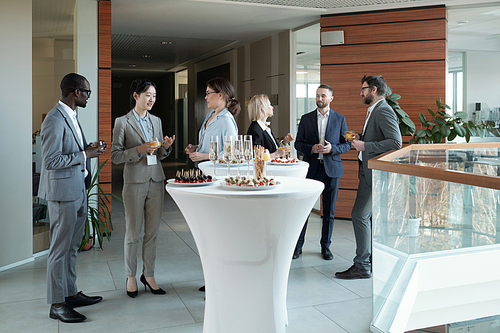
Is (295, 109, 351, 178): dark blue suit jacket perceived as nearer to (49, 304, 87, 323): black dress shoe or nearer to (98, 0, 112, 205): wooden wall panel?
(98, 0, 112, 205): wooden wall panel

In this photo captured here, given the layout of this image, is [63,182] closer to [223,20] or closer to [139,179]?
[139,179]

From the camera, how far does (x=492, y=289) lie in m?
2.50

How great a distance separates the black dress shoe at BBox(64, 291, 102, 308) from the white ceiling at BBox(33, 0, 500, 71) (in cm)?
297

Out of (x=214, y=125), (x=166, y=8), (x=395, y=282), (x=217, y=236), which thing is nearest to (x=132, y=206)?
(x=214, y=125)

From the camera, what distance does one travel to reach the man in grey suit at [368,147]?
397 centimetres

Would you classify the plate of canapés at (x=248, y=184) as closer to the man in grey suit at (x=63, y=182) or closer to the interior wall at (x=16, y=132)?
the man in grey suit at (x=63, y=182)

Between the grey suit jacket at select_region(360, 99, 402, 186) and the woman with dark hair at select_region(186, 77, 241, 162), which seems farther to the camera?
the grey suit jacket at select_region(360, 99, 402, 186)

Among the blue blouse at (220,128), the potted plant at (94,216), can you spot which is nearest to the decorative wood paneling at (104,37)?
the potted plant at (94,216)

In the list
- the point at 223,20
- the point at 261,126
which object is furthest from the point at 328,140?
the point at 223,20

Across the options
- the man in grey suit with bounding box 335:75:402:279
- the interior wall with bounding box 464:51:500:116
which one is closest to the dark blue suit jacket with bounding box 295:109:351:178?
the man in grey suit with bounding box 335:75:402:279

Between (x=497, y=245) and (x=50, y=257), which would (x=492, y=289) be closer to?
(x=497, y=245)

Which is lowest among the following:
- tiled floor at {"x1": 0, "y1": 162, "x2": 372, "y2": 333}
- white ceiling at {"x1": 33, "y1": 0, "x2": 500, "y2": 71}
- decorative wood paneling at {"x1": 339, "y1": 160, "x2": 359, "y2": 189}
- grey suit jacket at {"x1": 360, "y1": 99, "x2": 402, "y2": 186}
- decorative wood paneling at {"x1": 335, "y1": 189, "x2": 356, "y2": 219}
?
tiled floor at {"x1": 0, "y1": 162, "x2": 372, "y2": 333}

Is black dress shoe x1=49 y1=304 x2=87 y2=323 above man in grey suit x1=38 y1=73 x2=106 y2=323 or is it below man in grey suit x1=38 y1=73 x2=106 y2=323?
below

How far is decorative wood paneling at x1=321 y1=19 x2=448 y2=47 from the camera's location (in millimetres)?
6262
